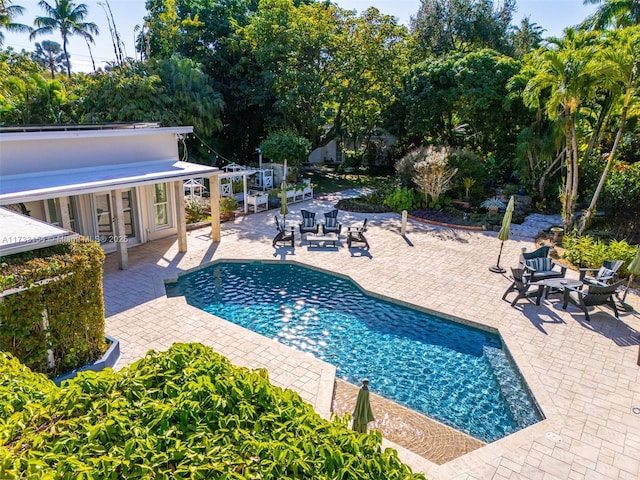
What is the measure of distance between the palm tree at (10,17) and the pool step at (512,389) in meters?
31.0

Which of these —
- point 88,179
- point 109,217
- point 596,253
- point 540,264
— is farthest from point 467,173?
point 88,179

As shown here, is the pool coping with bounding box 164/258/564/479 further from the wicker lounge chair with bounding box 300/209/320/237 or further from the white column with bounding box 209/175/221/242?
the wicker lounge chair with bounding box 300/209/320/237

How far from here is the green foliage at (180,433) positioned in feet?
9.88

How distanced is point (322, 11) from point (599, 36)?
Answer: 56.7 ft

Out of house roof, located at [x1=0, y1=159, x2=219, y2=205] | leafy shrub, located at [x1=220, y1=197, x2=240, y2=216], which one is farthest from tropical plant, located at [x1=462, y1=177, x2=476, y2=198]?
house roof, located at [x1=0, y1=159, x2=219, y2=205]

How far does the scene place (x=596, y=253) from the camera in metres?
14.0

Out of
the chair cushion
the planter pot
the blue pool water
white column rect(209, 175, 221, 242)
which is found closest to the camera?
the planter pot

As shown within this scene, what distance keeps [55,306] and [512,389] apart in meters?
8.80

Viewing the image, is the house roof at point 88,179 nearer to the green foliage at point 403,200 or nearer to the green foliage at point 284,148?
the green foliage at point 284,148

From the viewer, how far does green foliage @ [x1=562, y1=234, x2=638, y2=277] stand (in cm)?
1363

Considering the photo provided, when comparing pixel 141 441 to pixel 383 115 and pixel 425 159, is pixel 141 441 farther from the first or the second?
pixel 383 115

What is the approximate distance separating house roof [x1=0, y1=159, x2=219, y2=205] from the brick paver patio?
293 centimetres

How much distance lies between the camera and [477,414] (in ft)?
26.1

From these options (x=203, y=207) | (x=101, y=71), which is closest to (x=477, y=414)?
(x=203, y=207)
